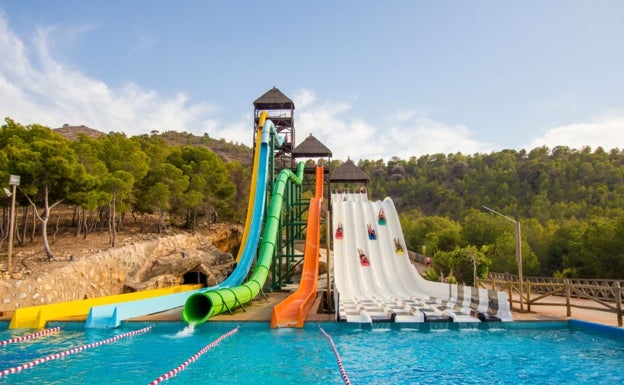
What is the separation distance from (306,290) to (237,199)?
22.1 meters

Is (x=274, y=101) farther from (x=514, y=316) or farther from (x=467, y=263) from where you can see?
(x=514, y=316)

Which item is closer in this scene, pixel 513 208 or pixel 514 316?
pixel 514 316

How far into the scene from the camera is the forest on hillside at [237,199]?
16.6 meters

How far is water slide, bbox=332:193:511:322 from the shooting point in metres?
9.70

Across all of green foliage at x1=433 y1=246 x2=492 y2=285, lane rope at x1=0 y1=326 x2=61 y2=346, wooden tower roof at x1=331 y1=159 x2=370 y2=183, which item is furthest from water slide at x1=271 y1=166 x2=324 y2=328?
green foliage at x1=433 y1=246 x2=492 y2=285

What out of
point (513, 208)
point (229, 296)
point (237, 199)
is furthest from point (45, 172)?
point (513, 208)

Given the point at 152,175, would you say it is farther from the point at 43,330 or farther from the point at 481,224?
the point at 481,224

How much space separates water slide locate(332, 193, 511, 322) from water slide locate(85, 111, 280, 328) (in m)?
3.26

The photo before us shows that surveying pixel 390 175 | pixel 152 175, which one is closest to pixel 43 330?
pixel 152 175

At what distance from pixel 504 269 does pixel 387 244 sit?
546 inches

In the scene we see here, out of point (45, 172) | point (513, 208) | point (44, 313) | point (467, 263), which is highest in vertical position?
point (513, 208)

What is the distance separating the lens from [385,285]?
1445 centimetres

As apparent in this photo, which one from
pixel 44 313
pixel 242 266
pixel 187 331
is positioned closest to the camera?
pixel 187 331

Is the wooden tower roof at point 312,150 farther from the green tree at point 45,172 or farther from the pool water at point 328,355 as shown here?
the pool water at point 328,355
